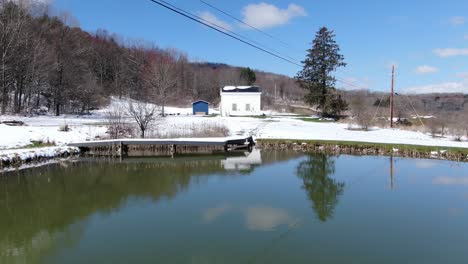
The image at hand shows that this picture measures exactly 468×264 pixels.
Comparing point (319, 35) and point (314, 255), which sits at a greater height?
point (319, 35)

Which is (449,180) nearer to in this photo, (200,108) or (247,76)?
(200,108)

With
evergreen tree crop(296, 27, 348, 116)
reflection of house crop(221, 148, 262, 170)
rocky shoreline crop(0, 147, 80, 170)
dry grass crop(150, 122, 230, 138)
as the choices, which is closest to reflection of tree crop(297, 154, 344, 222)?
reflection of house crop(221, 148, 262, 170)

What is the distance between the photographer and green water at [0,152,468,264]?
216 inches

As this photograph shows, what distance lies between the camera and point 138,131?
19469 millimetres

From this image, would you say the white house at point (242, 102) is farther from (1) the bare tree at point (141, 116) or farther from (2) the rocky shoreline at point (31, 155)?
(2) the rocky shoreline at point (31, 155)

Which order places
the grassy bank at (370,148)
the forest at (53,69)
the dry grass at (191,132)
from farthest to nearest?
the forest at (53,69) → the dry grass at (191,132) → the grassy bank at (370,148)

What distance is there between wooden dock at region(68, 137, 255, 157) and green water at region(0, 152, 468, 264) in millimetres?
3678

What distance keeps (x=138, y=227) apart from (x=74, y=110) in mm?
34826

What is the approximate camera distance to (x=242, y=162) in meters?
14.8

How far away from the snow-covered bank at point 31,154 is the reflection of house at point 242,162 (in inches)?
283

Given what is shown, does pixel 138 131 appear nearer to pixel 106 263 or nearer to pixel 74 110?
pixel 106 263

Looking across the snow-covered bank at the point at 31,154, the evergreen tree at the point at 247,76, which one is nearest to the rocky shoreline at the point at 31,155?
the snow-covered bank at the point at 31,154

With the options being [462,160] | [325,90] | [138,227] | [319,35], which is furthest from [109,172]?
[319,35]

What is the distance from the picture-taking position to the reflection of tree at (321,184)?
322 inches
